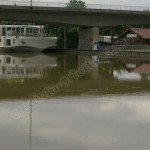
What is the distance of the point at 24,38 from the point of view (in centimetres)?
4744

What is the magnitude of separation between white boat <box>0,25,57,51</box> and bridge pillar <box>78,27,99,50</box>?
5.17m

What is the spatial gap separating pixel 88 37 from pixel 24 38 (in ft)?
34.2

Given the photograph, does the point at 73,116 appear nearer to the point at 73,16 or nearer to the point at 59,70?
the point at 59,70

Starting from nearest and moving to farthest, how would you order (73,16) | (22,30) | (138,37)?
(73,16) < (22,30) < (138,37)

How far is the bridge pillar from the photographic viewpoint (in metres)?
48.5

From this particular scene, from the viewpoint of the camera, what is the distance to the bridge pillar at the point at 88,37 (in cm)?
4847

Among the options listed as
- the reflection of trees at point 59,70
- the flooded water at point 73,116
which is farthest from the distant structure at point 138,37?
the flooded water at point 73,116

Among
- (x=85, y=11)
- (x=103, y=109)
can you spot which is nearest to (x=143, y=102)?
(x=103, y=109)

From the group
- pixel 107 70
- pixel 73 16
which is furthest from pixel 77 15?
pixel 107 70

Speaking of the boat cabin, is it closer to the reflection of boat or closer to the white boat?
the white boat

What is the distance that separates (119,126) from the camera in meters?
8.48

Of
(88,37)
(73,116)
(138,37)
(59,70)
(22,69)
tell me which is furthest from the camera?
(138,37)

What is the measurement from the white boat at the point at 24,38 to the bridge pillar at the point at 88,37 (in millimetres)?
5166

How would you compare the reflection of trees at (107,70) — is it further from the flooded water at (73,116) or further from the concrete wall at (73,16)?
the concrete wall at (73,16)
